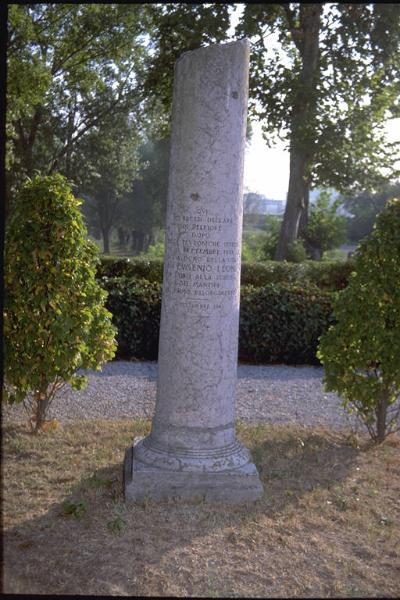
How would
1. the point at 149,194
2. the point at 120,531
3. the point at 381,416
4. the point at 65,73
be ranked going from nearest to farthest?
1. the point at 120,531
2. the point at 381,416
3. the point at 65,73
4. the point at 149,194

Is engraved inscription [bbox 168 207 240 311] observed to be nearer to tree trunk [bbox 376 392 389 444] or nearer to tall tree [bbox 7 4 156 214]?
tree trunk [bbox 376 392 389 444]

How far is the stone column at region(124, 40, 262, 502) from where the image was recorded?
4176mm

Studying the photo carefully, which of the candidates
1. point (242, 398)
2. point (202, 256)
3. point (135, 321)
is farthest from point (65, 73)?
point (202, 256)

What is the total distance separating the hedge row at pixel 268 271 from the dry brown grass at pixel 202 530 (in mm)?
5978

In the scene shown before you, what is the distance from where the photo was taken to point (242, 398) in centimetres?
709

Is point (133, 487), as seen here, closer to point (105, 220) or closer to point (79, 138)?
point (79, 138)

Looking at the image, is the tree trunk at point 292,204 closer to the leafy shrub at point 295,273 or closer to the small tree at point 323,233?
the leafy shrub at point 295,273

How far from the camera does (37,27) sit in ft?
54.9

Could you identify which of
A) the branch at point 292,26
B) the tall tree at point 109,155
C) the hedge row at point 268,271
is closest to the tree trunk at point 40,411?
A: the hedge row at point 268,271

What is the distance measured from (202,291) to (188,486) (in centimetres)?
133

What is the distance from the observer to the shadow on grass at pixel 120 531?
10.6 ft

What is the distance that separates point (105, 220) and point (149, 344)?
101ft

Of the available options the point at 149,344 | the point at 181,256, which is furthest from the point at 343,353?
the point at 149,344

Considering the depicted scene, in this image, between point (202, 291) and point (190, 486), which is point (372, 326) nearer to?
point (202, 291)
